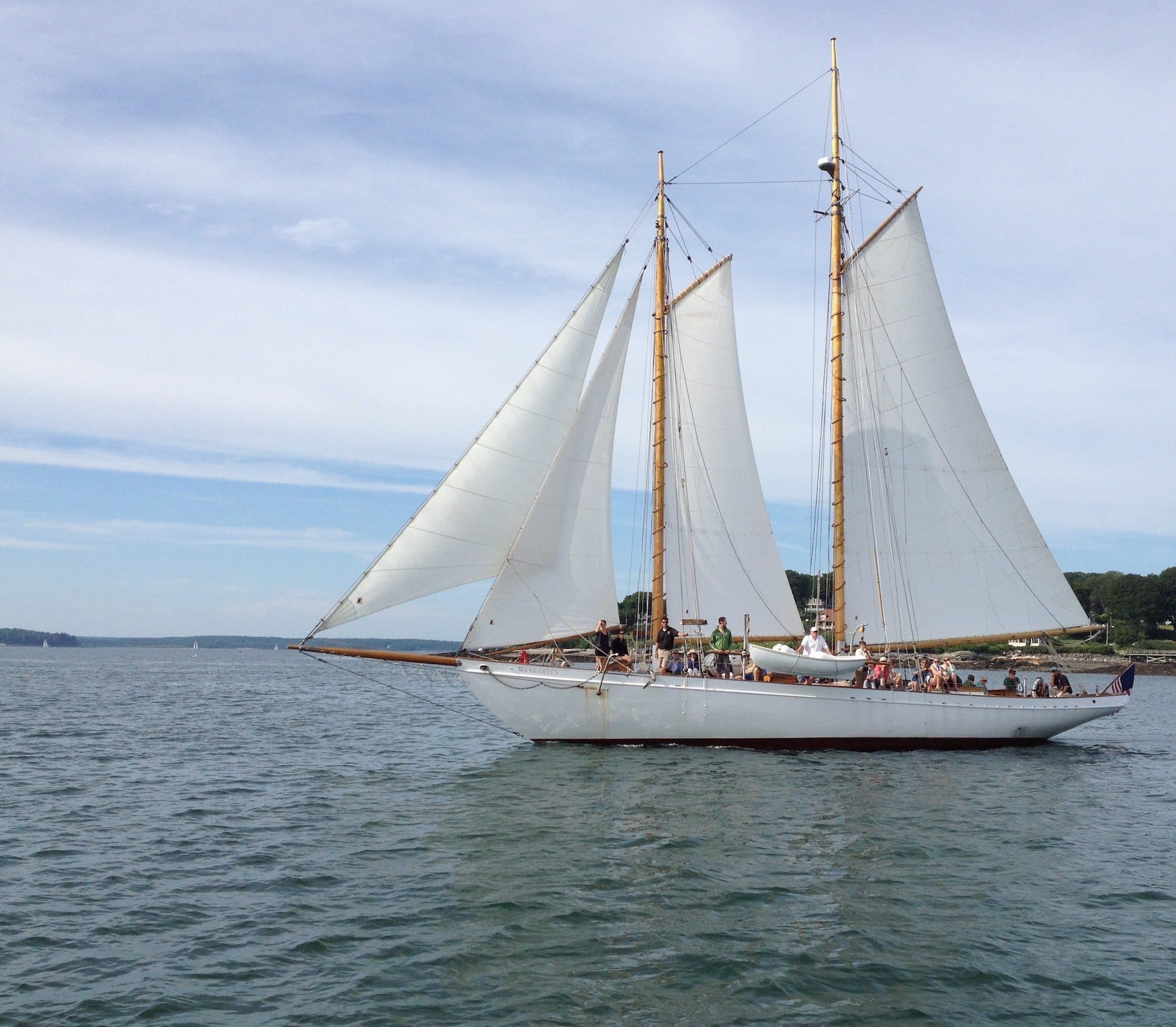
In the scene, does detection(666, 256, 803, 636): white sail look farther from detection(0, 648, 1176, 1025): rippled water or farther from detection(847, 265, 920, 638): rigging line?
detection(0, 648, 1176, 1025): rippled water

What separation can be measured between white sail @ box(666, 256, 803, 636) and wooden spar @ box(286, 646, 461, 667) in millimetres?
7924

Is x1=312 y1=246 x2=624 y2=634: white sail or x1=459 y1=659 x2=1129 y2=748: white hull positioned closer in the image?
x1=312 y1=246 x2=624 y2=634: white sail

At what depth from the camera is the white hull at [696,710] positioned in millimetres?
28016

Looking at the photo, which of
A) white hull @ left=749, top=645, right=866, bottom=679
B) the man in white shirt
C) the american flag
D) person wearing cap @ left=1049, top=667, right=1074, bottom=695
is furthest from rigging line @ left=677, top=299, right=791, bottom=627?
the american flag

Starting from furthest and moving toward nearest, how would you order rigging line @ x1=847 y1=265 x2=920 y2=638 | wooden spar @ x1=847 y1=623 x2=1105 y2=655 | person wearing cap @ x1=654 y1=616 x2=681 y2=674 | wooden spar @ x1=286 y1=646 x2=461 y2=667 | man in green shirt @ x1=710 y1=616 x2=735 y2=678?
rigging line @ x1=847 y1=265 x2=920 y2=638 → wooden spar @ x1=847 y1=623 x2=1105 y2=655 → man in green shirt @ x1=710 y1=616 x2=735 y2=678 → person wearing cap @ x1=654 y1=616 x2=681 y2=674 → wooden spar @ x1=286 y1=646 x2=461 y2=667

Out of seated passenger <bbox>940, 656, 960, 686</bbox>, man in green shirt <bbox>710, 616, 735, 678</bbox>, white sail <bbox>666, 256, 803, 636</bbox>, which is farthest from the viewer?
white sail <bbox>666, 256, 803, 636</bbox>

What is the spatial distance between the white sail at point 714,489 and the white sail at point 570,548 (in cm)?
368

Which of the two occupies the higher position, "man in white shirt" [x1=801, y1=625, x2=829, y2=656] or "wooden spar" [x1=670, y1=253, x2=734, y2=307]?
"wooden spar" [x1=670, y1=253, x2=734, y2=307]

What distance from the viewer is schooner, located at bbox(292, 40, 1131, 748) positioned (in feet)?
91.2

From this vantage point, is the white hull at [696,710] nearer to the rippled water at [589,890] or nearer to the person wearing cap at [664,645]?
the person wearing cap at [664,645]

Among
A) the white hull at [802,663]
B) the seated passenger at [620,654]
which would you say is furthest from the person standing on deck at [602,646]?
the white hull at [802,663]

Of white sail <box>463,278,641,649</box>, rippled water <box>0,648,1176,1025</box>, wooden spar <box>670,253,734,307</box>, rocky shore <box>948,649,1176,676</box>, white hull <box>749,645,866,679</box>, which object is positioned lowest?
rocky shore <box>948,649,1176,676</box>

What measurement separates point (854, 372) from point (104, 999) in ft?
97.3

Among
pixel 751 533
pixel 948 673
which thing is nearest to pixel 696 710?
pixel 751 533
